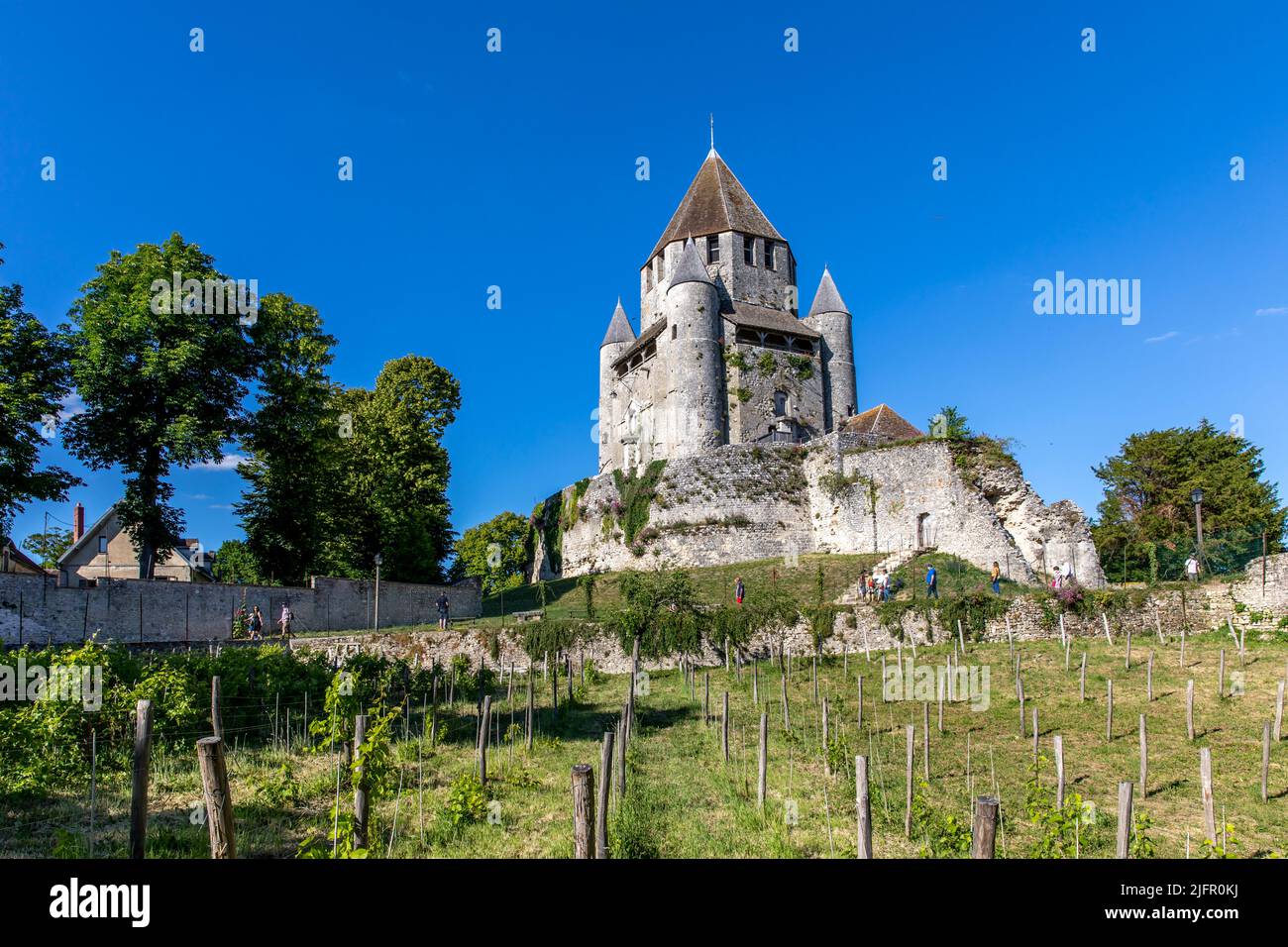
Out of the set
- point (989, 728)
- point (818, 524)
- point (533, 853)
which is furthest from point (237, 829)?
point (818, 524)

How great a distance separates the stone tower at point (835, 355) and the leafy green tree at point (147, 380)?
31.6 metres

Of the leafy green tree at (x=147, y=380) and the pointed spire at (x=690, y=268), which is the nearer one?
the leafy green tree at (x=147, y=380)

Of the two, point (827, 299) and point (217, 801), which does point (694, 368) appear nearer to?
point (827, 299)

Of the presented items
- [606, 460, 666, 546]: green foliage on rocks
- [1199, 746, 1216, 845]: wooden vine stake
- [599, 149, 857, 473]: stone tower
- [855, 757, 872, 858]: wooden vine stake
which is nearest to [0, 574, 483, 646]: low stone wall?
[606, 460, 666, 546]: green foliage on rocks

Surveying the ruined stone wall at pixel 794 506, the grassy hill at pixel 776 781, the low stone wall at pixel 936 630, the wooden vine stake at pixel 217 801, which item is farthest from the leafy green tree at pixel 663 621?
the wooden vine stake at pixel 217 801

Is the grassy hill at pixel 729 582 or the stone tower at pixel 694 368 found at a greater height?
the stone tower at pixel 694 368

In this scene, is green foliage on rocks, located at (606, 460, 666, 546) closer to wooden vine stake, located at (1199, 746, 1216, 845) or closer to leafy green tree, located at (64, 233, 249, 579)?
leafy green tree, located at (64, 233, 249, 579)

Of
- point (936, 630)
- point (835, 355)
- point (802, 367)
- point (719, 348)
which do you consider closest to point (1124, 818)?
point (936, 630)

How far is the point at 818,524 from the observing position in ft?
122

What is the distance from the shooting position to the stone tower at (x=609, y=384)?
163 feet

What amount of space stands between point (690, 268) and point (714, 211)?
7.03 metres

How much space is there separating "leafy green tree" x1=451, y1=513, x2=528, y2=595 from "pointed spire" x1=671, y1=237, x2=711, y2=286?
1047 inches

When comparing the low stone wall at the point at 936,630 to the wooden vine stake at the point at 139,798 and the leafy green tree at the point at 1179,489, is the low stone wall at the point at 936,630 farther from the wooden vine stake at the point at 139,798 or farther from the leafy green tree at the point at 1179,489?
the wooden vine stake at the point at 139,798
